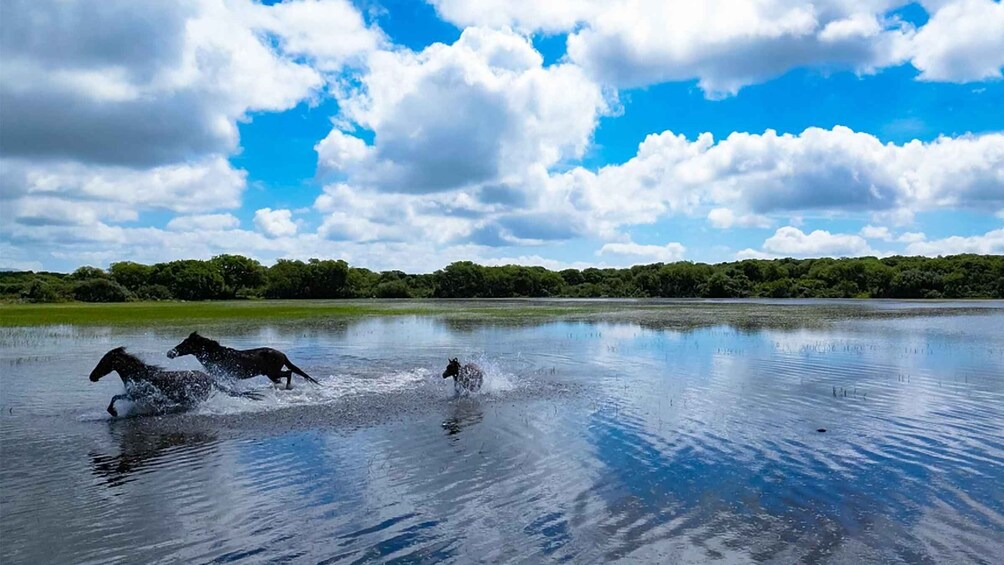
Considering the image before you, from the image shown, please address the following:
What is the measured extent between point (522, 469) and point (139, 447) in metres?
6.94

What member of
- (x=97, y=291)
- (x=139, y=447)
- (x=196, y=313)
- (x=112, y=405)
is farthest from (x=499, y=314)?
(x=97, y=291)

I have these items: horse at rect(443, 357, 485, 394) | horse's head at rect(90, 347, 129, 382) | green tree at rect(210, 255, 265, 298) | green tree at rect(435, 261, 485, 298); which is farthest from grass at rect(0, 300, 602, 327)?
green tree at rect(435, 261, 485, 298)

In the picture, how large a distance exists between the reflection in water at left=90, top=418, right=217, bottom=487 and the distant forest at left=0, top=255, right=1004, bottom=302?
100858 mm

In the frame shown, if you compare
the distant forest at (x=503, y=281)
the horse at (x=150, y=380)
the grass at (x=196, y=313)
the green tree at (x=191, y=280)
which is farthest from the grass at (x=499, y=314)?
the green tree at (x=191, y=280)

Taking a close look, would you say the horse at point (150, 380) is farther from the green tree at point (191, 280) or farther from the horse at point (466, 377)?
the green tree at point (191, 280)

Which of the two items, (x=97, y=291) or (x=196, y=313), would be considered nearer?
(x=196, y=313)

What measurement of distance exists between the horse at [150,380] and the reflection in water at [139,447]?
2.90 ft

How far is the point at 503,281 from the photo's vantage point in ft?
536

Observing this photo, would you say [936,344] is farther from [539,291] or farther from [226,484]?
[539,291]

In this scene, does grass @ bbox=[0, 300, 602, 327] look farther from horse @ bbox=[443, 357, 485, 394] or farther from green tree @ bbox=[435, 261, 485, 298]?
green tree @ bbox=[435, 261, 485, 298]

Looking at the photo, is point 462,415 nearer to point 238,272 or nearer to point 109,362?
point 109,362

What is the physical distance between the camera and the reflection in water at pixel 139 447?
9875 mm

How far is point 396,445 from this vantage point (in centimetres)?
1143

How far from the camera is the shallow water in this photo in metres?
7.25
